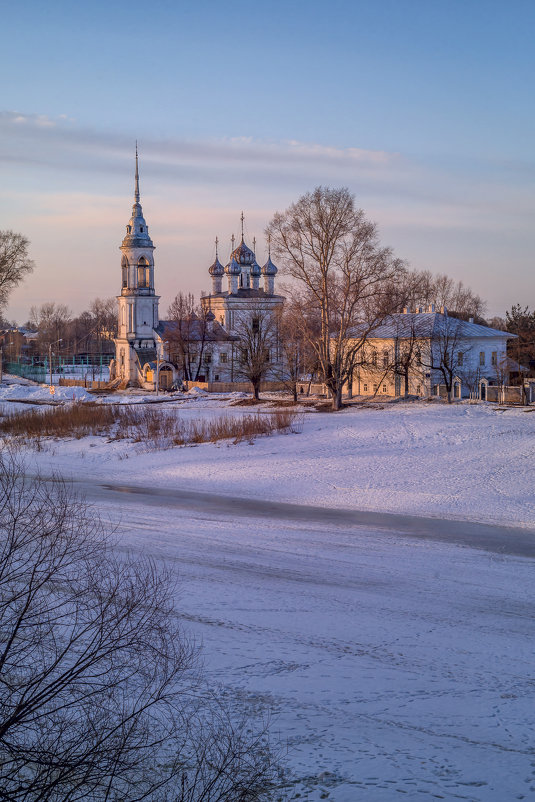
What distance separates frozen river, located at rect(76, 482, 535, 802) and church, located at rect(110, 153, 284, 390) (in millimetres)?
52787

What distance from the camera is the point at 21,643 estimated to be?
20.5 feet

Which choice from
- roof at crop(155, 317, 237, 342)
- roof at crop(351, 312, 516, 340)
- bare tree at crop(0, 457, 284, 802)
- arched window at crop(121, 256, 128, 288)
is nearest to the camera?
bare tree at crop(0, 457, 284, 802)

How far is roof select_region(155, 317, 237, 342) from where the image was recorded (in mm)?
71281

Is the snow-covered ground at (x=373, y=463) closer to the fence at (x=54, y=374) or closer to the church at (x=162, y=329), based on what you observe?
the church at (x=162, y=329)

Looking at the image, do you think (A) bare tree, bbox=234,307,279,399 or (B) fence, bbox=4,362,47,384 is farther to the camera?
(B) fence, bbox=4,362,47,384

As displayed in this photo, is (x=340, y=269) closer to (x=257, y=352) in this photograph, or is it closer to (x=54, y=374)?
(x=257, y=352)

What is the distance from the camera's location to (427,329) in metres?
54.2

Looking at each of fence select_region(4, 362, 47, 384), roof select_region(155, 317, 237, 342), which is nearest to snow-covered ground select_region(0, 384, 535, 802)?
roof select_region(155, 317, 237, 342)

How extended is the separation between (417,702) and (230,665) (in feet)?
6.88

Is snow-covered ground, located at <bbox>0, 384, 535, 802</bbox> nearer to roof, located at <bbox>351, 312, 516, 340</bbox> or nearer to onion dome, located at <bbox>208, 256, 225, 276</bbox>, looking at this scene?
roof, located at <bbox>351, 312, 516, 340</bbox>

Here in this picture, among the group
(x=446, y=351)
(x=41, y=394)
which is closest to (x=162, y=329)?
(x=41, y=394)

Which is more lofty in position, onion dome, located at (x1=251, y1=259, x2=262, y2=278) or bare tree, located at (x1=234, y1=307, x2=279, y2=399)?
A: onion dome, located at (x1=251, y1=259, x2=262, y2=278)

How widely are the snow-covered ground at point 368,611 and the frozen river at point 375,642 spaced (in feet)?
0.07

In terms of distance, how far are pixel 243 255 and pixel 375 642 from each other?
79.8 meters
